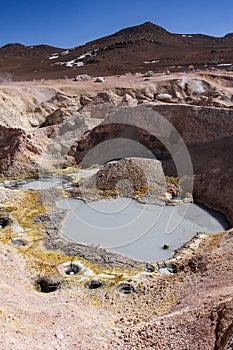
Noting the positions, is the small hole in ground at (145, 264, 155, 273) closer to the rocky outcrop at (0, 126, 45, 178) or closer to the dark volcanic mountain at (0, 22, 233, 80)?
the rocky outcrop at (0, 126, 45, 178)

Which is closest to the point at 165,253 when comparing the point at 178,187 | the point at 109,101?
the point at 178,187

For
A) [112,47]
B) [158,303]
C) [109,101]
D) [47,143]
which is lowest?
[158,303]

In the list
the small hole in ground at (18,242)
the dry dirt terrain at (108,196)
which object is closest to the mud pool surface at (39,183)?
the dry dirt terrain at (108,196)

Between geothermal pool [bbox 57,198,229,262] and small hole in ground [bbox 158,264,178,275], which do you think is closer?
small hole in ground [bbox 158,264,178,275]

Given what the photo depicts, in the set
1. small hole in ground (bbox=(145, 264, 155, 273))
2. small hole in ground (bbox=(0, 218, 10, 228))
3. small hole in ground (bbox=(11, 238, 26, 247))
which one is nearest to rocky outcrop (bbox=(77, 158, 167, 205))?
small hole in ground (bbox=(0, 218, 10, 228))

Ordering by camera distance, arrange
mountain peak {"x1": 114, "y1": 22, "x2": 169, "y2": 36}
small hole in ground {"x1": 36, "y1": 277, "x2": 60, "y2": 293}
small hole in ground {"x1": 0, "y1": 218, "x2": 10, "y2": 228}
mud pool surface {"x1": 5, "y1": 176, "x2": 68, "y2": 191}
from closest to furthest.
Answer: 1. small hole in ground {"x1": 36, "y1": 277, "x2": 60, "y2": 293}
2. small hole in ground {"x1": 0, "y1": 218, "x2": 10, "y2": 228}
3. mud pool surface {"x1": 5, "y1": 176, "x2": 68, "y2": 191}
4. mountain peak {"x1": 114, "y1": 22, "x2": 169, "y2": 36}

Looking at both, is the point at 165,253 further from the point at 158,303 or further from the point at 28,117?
the point at 28,117
